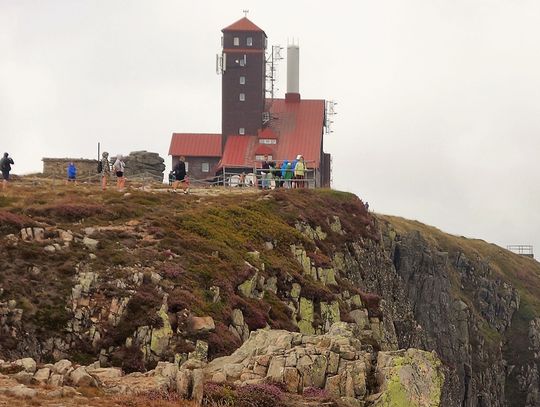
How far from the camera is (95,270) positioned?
44.6 m

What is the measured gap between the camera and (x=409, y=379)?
32250mm

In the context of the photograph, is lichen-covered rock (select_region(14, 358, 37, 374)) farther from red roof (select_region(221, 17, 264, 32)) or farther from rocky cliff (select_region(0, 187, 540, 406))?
red roof (select_region(221, 17, 264, 32))

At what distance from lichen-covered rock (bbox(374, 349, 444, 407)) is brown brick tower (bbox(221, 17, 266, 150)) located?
9317cm

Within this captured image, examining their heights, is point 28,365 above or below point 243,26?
below

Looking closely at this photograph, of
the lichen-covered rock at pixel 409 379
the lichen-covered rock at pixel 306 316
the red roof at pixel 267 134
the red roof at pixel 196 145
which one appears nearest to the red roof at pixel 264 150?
the red roof at pixel 267 134

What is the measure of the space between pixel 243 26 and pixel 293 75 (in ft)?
30.0

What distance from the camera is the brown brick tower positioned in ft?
412

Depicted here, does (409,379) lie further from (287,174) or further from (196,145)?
(196,145)

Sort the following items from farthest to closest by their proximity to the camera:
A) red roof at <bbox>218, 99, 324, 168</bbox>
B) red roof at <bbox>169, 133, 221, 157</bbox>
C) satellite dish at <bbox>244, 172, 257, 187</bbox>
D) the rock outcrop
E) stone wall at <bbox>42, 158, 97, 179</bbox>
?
red roof at <bbox>169, 133, 221, 157</bbox>
red roof at <bbox>218, 99, 324, 168</bbox>
stone wall at <bbox>42, 158, 97, 179</bbox>
satellite dish at <bbox>244, 172, 257, 187</bbox>
the rock outcrop

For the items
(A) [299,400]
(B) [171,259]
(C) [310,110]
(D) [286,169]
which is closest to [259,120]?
(C) [310,110]

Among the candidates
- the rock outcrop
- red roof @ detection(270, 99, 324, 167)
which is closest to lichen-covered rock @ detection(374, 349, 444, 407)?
the rock outcrop

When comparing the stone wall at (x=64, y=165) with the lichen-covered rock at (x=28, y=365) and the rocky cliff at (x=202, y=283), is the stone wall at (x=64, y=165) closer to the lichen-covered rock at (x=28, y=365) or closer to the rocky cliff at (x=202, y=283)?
the rocky cliff at (x=202, y=283)

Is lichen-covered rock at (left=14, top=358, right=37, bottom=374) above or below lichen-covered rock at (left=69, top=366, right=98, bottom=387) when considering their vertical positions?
above

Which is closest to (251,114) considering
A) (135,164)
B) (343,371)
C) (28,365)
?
(135,164)
